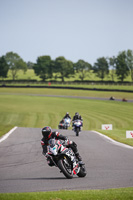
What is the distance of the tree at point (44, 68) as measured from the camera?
176m

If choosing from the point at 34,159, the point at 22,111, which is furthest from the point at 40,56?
the point at 34,159

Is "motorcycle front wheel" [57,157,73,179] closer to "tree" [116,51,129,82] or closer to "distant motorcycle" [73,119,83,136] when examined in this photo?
"distant motorcycle" [73,119,83,136]

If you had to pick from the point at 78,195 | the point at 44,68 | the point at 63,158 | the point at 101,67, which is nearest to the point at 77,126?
the point at 63,158

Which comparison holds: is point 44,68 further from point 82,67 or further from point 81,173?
point 81,173

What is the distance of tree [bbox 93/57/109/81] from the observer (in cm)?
17875

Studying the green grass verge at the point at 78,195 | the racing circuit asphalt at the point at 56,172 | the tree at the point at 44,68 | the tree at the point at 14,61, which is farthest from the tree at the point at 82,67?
the green grass verge at the point at 78,195

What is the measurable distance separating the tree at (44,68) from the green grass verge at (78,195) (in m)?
168

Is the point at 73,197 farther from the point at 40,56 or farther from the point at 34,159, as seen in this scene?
the point at 40,56

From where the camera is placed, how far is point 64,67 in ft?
572

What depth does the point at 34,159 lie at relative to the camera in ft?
45.1

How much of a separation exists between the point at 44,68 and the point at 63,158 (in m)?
168

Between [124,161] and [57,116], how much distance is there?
112 ft

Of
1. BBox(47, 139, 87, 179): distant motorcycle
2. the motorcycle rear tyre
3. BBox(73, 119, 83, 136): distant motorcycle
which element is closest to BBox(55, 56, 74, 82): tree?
BBox(73, 119, 83, 136): distant motorcycle

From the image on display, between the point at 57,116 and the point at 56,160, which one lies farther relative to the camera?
the point at 57,116
